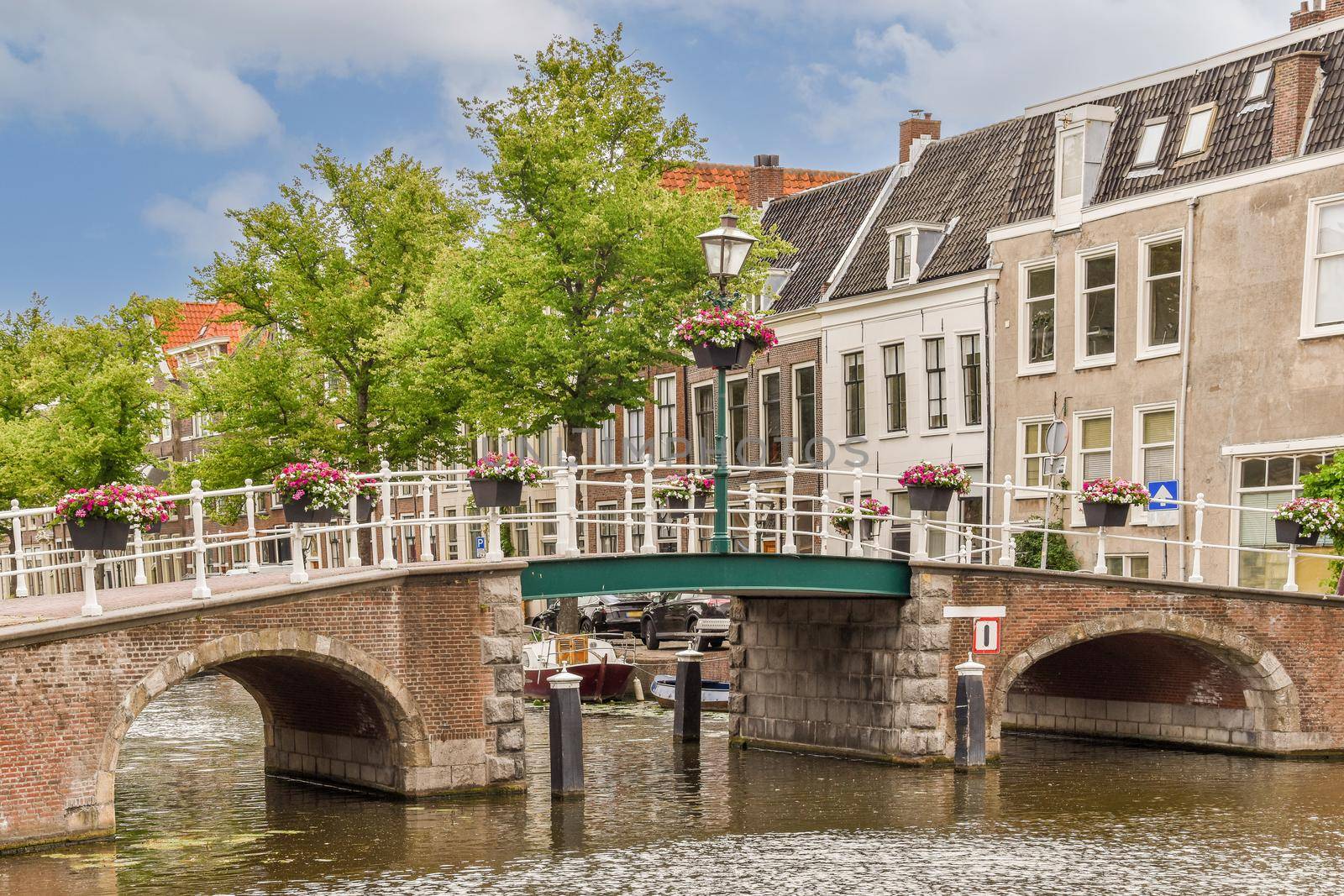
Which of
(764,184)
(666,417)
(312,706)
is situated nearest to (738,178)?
(764,184)

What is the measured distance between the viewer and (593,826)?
60.4 feet

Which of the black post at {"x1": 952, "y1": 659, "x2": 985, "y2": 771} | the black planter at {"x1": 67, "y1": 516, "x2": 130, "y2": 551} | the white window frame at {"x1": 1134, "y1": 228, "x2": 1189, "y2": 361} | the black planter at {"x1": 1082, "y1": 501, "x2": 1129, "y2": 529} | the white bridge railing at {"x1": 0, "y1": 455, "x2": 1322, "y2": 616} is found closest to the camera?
the black planter at {"x1": 67, "y1": 516, "x2": 130, "y2": 551}

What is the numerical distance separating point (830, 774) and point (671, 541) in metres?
18.3

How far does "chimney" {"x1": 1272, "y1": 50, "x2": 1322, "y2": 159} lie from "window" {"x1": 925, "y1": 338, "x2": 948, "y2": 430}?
844 cm

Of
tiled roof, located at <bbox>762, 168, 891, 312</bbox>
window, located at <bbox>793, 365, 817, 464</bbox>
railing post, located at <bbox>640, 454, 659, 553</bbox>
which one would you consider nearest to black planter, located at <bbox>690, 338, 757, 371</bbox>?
railing post, located at <bbox>640, 454, 659, 553</bbox>

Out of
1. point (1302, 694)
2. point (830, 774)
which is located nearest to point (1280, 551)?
point (1302, 694)

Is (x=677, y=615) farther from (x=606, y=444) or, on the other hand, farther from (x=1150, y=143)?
(x=1150, y=143)

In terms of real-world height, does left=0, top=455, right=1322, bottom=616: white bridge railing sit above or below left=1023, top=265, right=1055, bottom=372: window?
below

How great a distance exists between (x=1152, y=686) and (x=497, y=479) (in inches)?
433

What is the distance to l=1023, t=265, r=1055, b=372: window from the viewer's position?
33.2m

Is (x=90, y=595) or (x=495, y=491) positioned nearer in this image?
(x=90, y=595)

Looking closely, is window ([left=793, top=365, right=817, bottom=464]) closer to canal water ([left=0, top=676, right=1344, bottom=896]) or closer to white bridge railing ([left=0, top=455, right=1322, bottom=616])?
white bridge railing ([left=0, top=455, right=1322, bottom=616])

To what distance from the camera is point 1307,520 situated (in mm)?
24078

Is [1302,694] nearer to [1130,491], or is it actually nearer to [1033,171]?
[1130,491]
